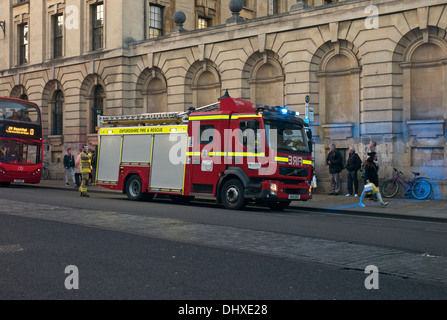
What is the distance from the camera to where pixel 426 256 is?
845 centimetres

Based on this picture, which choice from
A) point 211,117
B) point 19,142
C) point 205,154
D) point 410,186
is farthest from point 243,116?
point 19,142

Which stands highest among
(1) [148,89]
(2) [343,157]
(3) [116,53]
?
(3) [116,53]

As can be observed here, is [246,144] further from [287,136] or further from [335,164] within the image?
A: [335,164]

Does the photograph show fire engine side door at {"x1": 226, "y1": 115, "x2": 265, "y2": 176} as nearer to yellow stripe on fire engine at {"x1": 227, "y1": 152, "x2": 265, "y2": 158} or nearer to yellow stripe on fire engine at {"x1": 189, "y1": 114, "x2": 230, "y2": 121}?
yellow stripe on fire engine at {"x1": 227, "y1": 152, "x2": 265, "y2": 158}

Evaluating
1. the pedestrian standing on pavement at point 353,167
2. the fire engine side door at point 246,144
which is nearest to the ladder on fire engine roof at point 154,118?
the fire engine side door at point 246,144

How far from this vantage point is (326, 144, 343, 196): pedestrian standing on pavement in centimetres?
2114

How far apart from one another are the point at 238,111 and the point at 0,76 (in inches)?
1059

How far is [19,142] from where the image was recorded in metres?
26.4

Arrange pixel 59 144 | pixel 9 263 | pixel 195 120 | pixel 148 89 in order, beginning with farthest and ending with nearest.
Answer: pixel 59 144
pixel 148 89
pixel 195 120
pixel 9 263

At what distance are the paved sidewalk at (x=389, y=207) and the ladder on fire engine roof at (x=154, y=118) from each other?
4093 millimetres

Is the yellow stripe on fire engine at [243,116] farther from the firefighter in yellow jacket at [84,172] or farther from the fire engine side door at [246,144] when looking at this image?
the firefighter in yellow jacket at [84,172]
